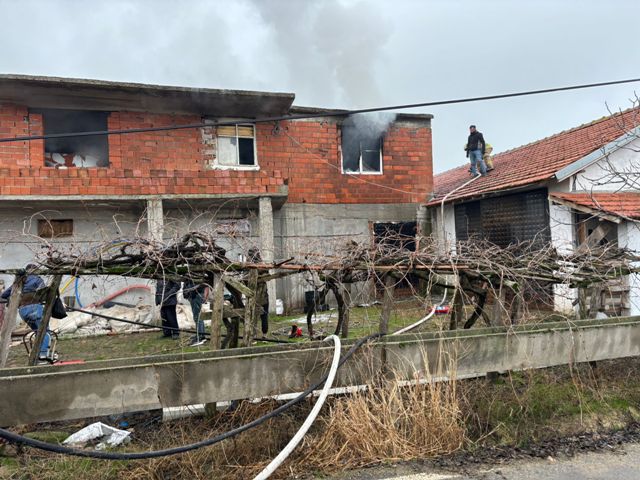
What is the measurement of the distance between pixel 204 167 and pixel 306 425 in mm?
9450

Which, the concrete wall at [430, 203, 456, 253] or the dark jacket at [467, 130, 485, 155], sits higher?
the dark jacket at [467, 130, 485, 155]

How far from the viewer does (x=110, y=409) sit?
323 centimetres

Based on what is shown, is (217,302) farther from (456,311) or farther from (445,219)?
(445,219)

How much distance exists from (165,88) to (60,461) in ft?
28.5

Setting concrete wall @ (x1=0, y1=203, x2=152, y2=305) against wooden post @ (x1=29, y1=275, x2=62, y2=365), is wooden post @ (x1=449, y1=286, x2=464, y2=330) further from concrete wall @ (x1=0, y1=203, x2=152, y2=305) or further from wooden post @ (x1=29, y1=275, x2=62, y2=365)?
concrete wall @ (x1=0, y1=203, x2=152, y2=305)

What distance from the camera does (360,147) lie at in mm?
12953

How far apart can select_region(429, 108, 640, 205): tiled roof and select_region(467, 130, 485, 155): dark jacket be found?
3.30ft

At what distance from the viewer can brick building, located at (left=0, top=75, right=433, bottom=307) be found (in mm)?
9773

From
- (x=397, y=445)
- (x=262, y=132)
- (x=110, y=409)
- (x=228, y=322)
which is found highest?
(x=262, y=132)

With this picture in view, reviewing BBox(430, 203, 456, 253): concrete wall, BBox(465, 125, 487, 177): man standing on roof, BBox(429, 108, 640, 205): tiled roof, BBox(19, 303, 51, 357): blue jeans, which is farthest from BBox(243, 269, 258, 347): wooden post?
BBox(465, 125, 487, 177): man standing on roof

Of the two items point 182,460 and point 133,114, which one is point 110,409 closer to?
point 182,460

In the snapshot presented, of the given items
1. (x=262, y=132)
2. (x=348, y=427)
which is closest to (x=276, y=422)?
(x=348, y=427)

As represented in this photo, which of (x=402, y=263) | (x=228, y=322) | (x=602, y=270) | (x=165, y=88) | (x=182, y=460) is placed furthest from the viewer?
(x=165, y=88)

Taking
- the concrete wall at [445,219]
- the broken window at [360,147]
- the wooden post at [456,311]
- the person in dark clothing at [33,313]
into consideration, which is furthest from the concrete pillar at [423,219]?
the person in dark clothing at [33,313]
